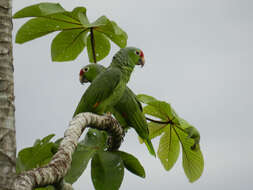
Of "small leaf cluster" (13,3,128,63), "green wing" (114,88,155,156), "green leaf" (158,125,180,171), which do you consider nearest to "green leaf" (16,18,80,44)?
"small leaf cluster" (13,3,128,63)

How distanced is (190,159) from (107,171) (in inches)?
44.1

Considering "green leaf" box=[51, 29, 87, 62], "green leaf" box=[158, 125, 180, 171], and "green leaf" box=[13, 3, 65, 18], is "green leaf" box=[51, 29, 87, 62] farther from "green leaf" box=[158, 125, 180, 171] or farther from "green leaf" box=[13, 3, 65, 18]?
"green leaf" box=[158, 125, 180, 171]

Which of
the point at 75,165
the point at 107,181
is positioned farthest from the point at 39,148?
the point at 107,181

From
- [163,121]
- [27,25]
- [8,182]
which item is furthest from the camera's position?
[163,121]

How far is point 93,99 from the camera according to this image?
2.60 metres

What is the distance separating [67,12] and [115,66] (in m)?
0.61

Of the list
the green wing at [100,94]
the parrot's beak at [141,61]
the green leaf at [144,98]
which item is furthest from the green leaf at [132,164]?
the parrot's beak at [141,61]

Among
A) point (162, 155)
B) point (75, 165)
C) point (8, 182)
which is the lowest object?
point (162, 155)

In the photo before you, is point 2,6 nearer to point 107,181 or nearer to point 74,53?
point 107,181

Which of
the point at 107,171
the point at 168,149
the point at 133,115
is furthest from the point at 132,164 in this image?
the point at 168,149

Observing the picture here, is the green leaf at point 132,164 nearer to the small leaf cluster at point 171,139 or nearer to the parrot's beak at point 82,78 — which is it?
the small leaf cluster at point 171,139

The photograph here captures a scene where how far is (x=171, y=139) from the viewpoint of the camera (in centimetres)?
344

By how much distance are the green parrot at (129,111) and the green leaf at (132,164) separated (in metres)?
0.41

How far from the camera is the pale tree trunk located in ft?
4.33
